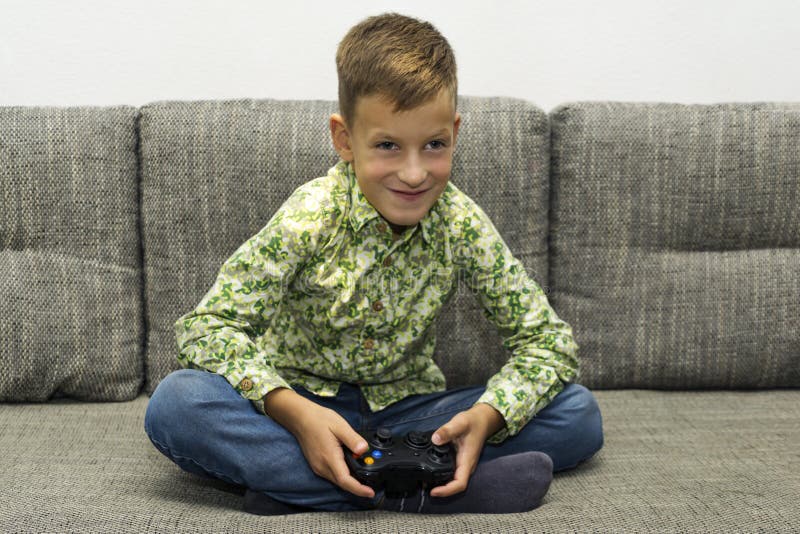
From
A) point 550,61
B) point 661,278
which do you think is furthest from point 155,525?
point 550,61

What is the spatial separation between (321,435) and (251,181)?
0.53 metres

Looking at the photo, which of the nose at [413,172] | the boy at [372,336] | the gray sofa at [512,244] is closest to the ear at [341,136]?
the boy at [372,336]

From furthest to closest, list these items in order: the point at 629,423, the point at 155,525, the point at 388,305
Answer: the point at 629,423 → the point at 388,305 → the point at 155,525

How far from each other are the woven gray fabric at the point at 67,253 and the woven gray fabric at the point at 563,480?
2.5 inches

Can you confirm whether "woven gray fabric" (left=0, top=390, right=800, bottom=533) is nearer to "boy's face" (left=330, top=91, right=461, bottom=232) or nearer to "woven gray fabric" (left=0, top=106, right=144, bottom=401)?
"woven gray fabric" (left=0, top=106, right=144, bottom=401)

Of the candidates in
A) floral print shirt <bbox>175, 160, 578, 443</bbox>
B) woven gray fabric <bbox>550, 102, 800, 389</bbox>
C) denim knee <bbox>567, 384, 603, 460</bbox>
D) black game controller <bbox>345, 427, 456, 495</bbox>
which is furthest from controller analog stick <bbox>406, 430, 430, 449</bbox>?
woven gray fabric <bbox>550, 102, 800, 389</bbox>

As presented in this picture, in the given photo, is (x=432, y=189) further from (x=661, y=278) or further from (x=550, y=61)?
(x=550, y=61)

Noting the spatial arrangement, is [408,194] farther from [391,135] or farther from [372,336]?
[372,336]

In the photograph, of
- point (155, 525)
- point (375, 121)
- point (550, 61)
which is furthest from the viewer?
point (550, 61)

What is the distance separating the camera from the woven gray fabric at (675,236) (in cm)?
140

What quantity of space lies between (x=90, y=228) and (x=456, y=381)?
682 mm

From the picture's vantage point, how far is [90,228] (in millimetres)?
1339

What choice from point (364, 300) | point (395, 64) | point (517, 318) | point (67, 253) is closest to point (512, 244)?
point (517, 318)

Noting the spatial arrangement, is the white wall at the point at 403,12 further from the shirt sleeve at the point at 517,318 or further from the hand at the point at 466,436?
the hand at the point at 466,436
